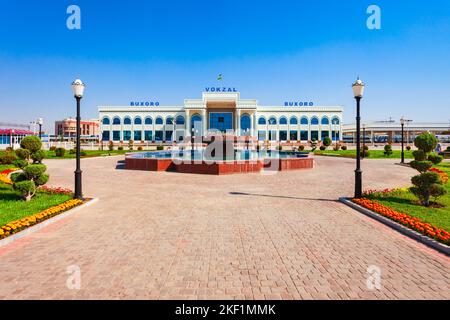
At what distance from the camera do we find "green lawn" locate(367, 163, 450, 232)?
8102mm

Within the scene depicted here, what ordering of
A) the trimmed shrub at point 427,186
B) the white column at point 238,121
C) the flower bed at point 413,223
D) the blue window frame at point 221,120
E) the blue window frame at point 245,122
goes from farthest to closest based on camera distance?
the blue window frame at point 221,120, the blue window frame at point 245,122, the white column at point 238,121, the trimmed shrub at point 427,186, the flower bed at point 413,223

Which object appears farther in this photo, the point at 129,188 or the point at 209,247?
the point at 129,188

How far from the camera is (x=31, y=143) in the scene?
1112 centimetres

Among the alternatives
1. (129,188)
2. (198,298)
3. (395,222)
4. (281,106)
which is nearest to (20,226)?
(198,298)

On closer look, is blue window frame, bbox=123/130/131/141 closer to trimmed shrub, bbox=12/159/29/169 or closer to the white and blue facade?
the white and blue facade

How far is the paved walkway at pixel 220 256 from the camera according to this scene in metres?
4.57

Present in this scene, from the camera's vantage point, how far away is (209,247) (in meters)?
6.42

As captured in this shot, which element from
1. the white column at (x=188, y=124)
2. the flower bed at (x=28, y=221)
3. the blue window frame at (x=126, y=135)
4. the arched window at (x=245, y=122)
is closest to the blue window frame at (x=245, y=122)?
the arched window at (x=245, y=122)

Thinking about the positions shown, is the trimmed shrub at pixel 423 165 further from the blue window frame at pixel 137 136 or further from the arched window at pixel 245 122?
the blue window frame at pixel 137 136

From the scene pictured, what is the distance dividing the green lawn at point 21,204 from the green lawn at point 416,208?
12.1 m

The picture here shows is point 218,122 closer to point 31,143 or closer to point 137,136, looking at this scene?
point 137,136

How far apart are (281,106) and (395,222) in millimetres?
73440
